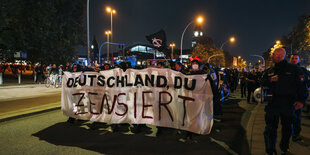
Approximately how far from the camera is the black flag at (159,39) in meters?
15.7

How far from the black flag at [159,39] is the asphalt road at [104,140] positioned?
10.3m

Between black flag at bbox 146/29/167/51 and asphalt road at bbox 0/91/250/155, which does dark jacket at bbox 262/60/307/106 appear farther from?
black flag at bbox 146/29/167/51

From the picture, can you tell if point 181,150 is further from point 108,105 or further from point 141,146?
point 108,105

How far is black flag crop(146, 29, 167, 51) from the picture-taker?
15.7 meters

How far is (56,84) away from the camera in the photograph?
1689 cm

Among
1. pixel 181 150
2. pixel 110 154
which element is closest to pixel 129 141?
pixel 110 154

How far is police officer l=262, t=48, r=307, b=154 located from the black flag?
12.4 meters

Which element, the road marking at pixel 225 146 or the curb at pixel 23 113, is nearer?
the road marking at pixel 225 146

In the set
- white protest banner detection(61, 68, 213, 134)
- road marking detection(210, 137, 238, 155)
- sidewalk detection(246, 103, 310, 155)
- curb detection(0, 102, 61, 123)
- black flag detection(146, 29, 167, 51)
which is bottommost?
road marking detection(210, 137, 238, 155)

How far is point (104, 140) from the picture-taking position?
15.7 ft

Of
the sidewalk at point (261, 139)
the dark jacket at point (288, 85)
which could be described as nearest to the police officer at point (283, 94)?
the dark jacket at point (288, 85)

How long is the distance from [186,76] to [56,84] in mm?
14559

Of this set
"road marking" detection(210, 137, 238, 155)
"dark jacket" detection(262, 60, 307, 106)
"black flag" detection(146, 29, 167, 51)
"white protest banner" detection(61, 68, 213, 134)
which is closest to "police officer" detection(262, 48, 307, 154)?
"dark jacket" detection(262, 60, 307, 106)

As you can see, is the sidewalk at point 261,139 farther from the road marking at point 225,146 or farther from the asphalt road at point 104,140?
the road marking at point 225,146
